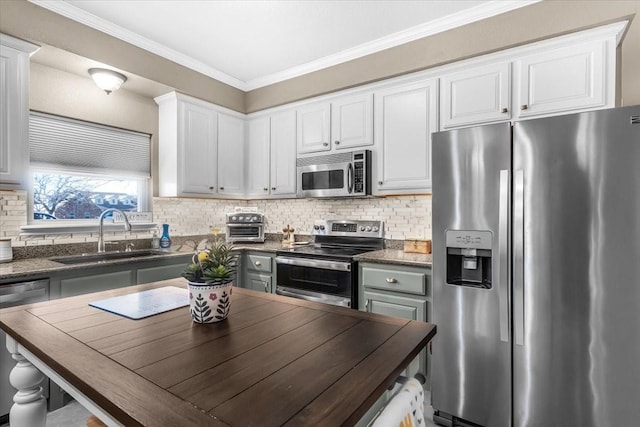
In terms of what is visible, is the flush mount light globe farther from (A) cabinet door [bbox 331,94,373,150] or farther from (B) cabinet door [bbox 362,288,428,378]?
(B) cabinet door [bbox 362,288,428,378]

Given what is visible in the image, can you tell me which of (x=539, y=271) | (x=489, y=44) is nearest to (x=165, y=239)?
(x=539, y=271)

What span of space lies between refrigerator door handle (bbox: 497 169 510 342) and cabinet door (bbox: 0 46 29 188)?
117 inches

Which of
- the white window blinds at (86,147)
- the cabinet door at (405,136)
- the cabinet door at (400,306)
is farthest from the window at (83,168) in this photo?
the cabinet door at (400,306)

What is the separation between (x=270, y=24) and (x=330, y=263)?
6.35 ft

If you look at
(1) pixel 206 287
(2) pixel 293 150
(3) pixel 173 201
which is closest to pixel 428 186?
(2) pixel 293 150

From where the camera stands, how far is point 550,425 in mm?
1733

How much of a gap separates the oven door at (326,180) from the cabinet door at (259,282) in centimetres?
89

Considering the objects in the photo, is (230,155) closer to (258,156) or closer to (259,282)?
(258,156)

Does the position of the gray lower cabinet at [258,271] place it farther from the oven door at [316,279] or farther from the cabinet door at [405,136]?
the cabinet door at [405,136]

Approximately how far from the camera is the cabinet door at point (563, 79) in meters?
2.09

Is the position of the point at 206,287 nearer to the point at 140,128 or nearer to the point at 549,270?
the point at 549,270

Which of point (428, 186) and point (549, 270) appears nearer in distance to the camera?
point (549, 270)

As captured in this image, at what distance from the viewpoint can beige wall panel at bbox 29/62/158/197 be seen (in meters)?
2.67

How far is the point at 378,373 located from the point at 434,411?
1.64 m
